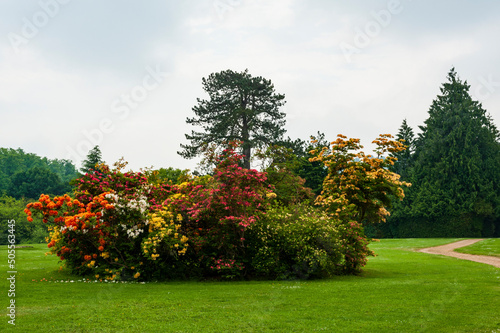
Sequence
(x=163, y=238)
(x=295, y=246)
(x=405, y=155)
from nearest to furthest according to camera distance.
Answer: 1. (x=163, y=238)
2. (x=295, y=246)
3. (x=405, y=155)

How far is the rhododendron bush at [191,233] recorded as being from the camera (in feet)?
42.0

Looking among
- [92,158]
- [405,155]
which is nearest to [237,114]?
[92,158]

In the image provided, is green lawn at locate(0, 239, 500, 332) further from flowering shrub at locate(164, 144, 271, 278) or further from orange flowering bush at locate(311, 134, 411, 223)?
orange flowering bush at locate(311, 134, 411, 223)

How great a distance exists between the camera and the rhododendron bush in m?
12.8

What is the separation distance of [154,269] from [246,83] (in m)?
32.3

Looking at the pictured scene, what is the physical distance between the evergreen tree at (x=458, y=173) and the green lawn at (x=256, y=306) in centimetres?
3479

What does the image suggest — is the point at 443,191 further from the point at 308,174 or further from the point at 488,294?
the point at 488,294

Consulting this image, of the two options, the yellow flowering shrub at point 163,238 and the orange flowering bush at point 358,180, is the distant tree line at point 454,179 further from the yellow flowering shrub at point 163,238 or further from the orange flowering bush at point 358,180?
the yellow flowering shrub at point 163,238

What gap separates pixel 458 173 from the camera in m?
46.5

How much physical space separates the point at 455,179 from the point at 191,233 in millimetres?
40160

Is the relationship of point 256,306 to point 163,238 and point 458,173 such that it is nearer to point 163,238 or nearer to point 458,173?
point 163,238

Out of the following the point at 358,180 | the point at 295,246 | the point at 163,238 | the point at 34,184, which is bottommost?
the point at 295,246

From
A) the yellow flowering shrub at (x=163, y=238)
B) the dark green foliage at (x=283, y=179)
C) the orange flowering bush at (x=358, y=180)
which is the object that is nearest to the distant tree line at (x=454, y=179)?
the dark green foliage at (x=283, y=179)

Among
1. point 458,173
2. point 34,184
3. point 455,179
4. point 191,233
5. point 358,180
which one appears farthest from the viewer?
point 34,184
